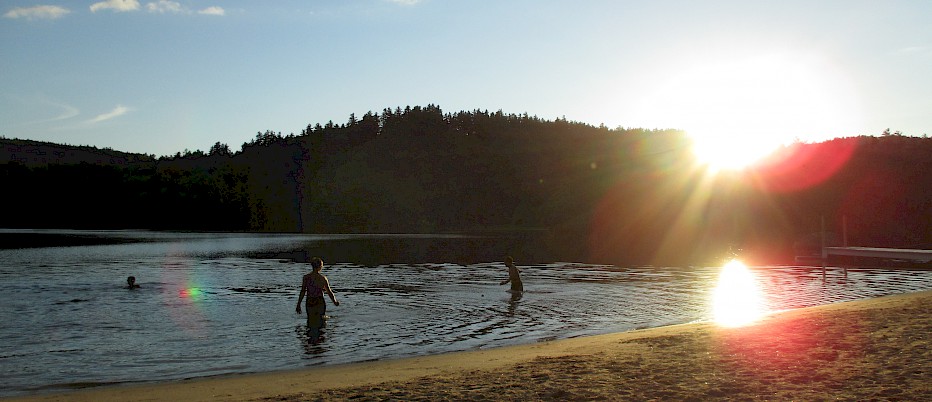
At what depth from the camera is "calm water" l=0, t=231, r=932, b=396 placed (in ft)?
51.3

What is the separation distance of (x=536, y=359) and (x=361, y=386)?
355cm

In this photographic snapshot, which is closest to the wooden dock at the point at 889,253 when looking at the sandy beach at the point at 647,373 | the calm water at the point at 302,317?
the calm water at the point at 302,317

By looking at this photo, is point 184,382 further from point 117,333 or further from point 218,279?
point 218,279

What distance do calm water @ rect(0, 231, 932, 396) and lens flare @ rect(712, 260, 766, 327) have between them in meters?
0.54

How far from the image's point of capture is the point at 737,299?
Answer: 27328 millimetres

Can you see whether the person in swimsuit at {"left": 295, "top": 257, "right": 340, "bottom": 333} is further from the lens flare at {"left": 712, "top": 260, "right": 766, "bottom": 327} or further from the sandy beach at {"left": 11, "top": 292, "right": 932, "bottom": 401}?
the lens flare at {"left": 712, "top": 260, "right": 766, "bottom": 327}

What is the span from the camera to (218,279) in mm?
38812

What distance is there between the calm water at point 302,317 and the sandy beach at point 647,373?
2.25m

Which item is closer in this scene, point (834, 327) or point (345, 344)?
point (834, 327)

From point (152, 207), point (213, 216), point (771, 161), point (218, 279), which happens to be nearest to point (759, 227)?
point (771, 161)

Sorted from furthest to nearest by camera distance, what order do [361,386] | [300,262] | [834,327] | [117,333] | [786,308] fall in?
1. [300,262]
2. [786,308]
3. [117,333]
4. [834,327]
5. [361,386]

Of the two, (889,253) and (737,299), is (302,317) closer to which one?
(737,299)

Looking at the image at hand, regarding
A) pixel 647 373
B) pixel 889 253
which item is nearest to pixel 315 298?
pixel 647 373

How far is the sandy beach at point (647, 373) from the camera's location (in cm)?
958
